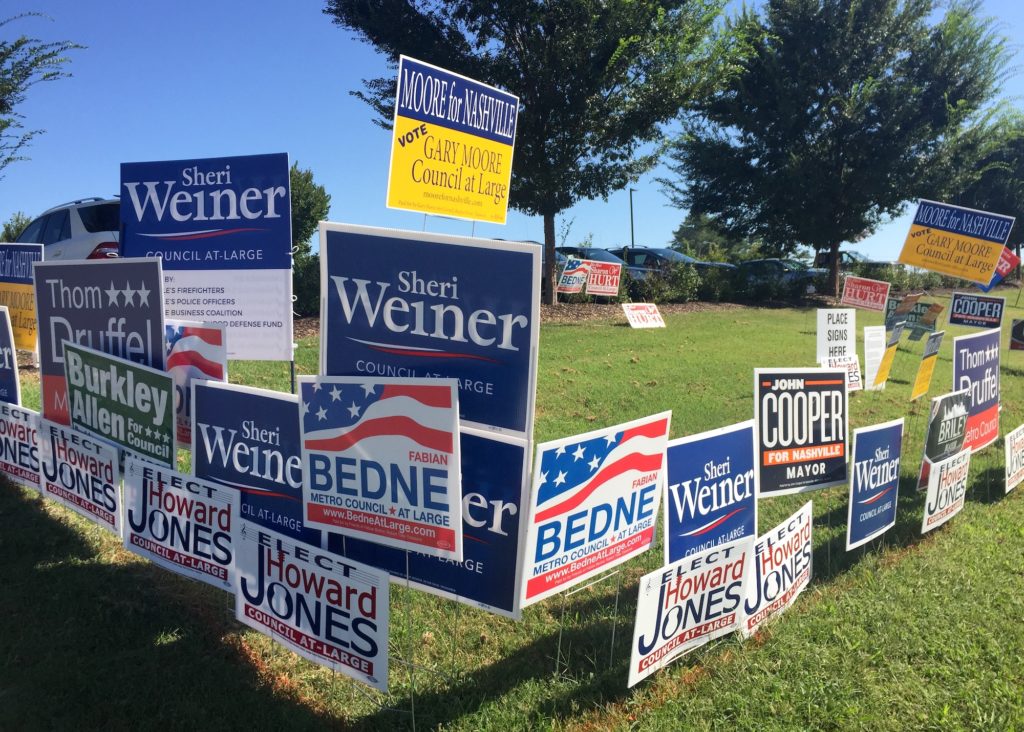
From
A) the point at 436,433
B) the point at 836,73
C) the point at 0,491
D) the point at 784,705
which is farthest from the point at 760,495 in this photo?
the point at 836,73

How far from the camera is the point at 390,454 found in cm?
275

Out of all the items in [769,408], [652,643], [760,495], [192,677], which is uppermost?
[769,408]

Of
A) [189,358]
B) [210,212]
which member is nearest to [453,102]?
[210,212]

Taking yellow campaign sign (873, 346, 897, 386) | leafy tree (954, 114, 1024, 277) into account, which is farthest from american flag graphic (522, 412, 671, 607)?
leafy tree (954, 114, 1024, 277)

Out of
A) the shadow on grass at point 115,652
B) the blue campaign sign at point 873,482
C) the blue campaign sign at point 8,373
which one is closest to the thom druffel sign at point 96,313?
the blue campaign sign at point 8,373

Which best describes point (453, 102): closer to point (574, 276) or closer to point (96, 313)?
point (96, 313)

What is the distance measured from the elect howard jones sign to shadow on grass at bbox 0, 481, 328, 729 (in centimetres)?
144

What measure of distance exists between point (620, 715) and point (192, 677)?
1.86 metres

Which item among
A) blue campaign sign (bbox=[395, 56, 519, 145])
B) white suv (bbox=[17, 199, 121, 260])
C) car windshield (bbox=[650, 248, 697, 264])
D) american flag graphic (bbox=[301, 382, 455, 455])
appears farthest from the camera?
car windshield (bbox=[650, 248, 697, 264])

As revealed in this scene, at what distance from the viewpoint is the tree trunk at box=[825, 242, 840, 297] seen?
25.7 metres

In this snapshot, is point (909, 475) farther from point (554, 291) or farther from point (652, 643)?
point (554, 291)

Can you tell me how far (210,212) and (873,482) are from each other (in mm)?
4342

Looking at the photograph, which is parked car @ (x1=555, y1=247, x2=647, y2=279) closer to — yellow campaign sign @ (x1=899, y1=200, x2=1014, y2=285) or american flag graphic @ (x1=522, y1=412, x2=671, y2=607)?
yellow campaign sign @ (x1=899, y1=200, x2=1014, y2=285)

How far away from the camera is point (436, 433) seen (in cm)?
267
